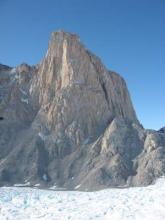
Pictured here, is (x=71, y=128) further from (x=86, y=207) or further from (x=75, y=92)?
(x=86, y=207)

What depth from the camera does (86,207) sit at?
898 inches

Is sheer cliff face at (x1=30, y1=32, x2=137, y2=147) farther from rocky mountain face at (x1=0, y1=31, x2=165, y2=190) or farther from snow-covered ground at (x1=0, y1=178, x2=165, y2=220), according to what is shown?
snow-covered ground at (x1=0, y1=178, x2=165, y2=220)

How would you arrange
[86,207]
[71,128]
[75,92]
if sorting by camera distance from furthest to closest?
1. [75,92]
2. [71,128]
3. [86,207]

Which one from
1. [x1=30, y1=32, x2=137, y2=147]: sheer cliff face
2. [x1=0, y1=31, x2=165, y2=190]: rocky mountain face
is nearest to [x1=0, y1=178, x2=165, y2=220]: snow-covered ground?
[x1=0, y1=31, x2=165, y2=190]: rocky mountain face

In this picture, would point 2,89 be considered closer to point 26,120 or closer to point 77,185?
point 26,120

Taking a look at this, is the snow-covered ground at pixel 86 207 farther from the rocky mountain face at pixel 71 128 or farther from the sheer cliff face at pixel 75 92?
the sheer cliff face at pixel 75 92

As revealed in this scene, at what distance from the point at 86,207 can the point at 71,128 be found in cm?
4962

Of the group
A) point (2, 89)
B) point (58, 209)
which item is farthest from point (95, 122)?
point (58, 209)

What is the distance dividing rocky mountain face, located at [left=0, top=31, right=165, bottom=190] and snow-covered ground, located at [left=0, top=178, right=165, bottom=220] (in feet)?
97.7

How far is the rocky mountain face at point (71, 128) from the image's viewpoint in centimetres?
6109

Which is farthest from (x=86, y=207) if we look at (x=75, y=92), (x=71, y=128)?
(x=75, y=92)

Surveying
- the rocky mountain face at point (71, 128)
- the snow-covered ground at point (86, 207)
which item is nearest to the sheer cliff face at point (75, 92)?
the rocky mountain face at point (71, 128)

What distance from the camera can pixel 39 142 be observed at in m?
70.0

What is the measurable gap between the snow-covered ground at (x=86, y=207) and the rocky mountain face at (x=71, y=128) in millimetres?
29791
